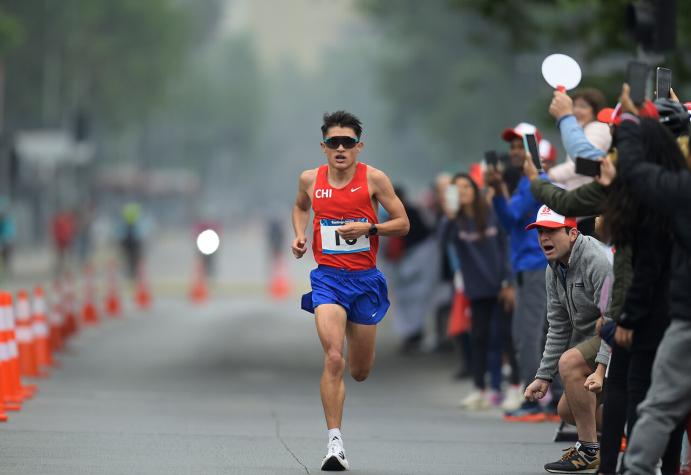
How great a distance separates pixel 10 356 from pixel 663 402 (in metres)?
7.24

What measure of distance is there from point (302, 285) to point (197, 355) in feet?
73.2

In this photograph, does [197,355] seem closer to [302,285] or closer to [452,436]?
[452,436]

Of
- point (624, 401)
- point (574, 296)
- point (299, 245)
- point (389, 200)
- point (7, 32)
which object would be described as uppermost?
point (7, 32)

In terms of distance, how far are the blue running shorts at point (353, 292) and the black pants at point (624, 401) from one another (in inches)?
78.2

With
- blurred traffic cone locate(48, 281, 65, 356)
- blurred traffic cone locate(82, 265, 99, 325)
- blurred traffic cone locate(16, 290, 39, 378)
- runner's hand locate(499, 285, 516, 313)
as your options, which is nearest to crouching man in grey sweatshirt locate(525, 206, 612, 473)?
runner's hand locate(499, 285, 516, 313)

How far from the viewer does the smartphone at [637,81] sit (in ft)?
23.5

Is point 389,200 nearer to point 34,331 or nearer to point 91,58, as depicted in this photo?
point 34,331

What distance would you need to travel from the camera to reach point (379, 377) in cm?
1891

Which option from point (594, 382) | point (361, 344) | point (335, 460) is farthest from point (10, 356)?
point (594, 382)

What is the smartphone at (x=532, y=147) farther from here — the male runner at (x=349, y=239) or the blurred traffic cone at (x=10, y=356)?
the blurred traffic cone at (x=10, y=356)

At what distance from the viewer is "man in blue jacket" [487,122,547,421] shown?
1205 centimetres

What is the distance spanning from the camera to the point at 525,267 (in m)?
12.3

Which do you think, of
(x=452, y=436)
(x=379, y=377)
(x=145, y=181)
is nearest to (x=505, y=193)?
(x=452, y=436)

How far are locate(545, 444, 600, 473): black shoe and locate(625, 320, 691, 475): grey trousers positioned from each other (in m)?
1.86
